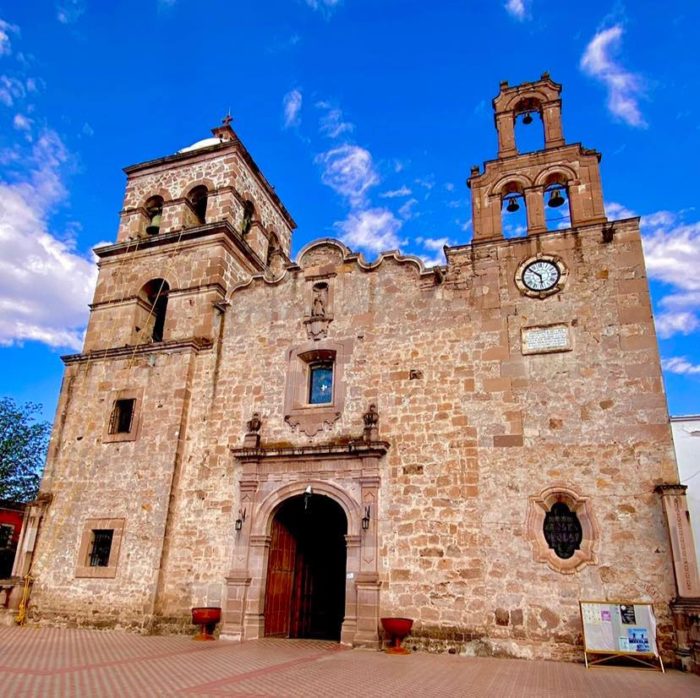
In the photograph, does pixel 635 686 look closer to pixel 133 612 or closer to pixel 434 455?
pixel 434 455

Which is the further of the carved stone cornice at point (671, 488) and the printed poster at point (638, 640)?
the carved stone cornice at point (671, 488)

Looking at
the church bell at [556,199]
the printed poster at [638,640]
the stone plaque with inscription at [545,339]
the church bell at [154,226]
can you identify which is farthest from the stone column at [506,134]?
the printed poster at [638,640]

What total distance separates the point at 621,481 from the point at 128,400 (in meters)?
11.6

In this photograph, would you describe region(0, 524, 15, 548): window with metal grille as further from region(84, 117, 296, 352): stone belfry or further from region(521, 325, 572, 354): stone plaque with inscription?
region(521, 325, 572, 354): stone plaque with inscription

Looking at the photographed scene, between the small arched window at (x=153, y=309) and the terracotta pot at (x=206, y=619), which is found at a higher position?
the small arched window at (x=153, y=309)

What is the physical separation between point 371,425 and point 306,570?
421 centimetres

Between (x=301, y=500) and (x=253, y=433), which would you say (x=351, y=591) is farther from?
(x=253, y=433)

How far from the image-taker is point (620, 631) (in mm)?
9898

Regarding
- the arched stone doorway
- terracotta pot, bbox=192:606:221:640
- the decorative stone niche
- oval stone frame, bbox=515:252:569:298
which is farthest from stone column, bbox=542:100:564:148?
terracotta pot, bbox=192:606:221:640

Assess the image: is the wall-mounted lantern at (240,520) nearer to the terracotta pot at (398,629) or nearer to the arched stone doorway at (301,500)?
the arched stone doorway at (301,500)

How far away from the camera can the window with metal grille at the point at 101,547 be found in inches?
544

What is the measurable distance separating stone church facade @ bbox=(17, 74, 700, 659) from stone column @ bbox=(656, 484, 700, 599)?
36 mm

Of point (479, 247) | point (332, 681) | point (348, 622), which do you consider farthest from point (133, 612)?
point (479, 247)

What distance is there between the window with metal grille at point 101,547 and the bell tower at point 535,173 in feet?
36.4
